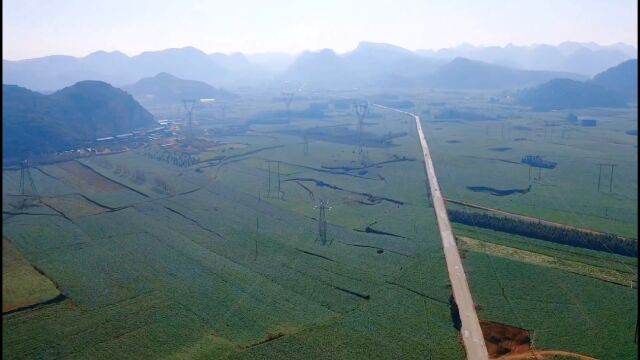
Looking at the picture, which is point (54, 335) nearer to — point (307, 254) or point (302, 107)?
point (307, 254)

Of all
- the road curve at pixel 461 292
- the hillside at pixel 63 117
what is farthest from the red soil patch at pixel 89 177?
the road curve at pixel 461 292

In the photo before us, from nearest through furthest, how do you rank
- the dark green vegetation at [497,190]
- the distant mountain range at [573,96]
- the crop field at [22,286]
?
1. the crop field at [22,286]
2. the dark green vegetation at [497,190]
3. the distant mountain range at [573,96]

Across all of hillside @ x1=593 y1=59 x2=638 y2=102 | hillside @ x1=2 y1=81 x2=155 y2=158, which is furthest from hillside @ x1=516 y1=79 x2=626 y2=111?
hillside @ x1=2 y1=81 x2=155 y2=158

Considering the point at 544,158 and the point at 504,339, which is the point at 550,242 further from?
the point at 544,158

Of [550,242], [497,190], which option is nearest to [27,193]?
[497,190]

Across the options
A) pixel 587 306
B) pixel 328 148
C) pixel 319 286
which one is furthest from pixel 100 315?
pixel 328 148

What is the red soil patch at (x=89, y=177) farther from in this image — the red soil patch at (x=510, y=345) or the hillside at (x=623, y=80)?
the hillside at (x=623, y=80)
